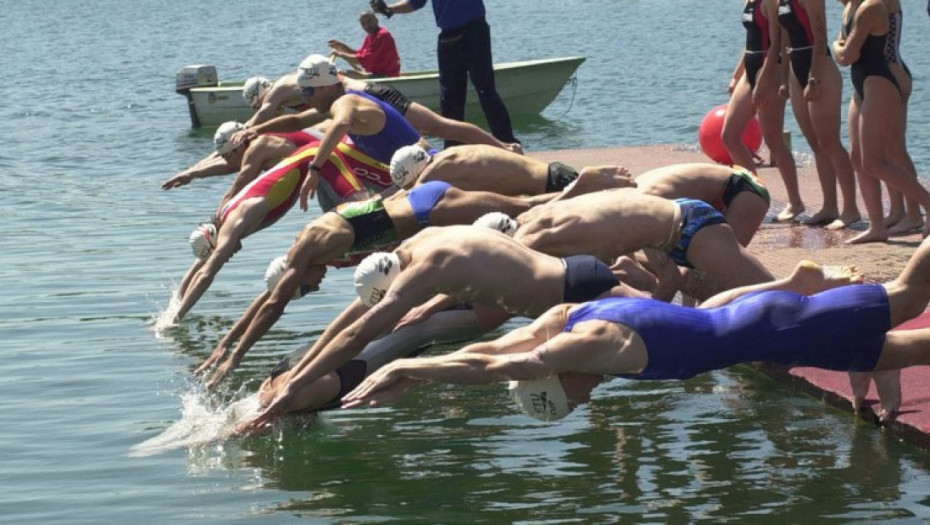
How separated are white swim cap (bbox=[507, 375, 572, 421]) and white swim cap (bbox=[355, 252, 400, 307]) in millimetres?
1142

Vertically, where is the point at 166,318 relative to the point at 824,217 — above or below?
below

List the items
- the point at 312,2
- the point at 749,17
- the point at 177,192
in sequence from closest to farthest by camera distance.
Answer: the point at 749,17
the point at 177,192
the point at 312,2

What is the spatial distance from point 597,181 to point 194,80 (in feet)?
63.9

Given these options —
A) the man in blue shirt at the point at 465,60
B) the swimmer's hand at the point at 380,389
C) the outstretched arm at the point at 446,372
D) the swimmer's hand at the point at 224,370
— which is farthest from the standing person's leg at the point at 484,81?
the swimmer's hand at the point at 380,389

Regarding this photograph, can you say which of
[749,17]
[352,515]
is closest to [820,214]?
[749,17]

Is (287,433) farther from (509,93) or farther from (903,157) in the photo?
(509,93)

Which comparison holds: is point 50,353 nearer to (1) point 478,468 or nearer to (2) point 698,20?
(1) point 478,468

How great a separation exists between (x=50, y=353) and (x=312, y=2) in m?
84.1

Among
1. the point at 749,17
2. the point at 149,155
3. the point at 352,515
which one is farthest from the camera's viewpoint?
the point at 149,155

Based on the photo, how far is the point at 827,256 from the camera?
11.5m

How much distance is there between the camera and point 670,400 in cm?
987

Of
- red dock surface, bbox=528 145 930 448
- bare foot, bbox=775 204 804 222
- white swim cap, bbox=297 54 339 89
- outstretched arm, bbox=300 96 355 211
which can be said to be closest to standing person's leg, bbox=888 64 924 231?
red dock surface, bbox=528 145 930 448

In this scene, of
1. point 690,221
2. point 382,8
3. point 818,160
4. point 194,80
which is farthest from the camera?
point 194,80

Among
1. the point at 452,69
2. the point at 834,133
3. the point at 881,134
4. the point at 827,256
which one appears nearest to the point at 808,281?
the point at 827,256
